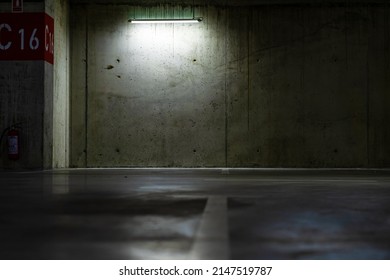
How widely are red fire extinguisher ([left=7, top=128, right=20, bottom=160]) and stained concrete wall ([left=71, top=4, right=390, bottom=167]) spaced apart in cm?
214

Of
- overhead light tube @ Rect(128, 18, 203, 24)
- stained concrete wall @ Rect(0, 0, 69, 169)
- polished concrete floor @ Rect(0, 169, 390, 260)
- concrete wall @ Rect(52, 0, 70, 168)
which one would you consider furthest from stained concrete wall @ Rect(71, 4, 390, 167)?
polished concrete floor @ Rect(0, 169, 390, 260)

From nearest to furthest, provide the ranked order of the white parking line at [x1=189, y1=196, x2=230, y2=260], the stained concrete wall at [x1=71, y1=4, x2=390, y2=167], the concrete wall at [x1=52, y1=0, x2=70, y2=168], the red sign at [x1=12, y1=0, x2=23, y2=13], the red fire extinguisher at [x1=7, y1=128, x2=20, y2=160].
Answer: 1. the white parking line at [x1=189, y1=196, x2=230, y2=260]
2. the red sign at [x1=12, y1=0, x2=23, y2=13]
3. the red fire extinguisher at [x1=7, y1=128, x2=20, y2=160]
4. the concrete wall at [x1=52, y1=0, x2=70, y2=168]
5. the stained concrete wall at [x1=71, y1=4, x2=390, y2=167]

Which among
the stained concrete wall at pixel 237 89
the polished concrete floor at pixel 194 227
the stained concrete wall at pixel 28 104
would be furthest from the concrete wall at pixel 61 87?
the polished concrete floor at pixel 194 227

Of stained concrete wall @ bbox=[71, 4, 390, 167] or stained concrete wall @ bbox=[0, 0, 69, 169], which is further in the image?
stained concrete wall @ bbox=[71, 4, 390, 167]

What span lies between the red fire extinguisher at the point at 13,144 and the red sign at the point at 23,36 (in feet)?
4.40

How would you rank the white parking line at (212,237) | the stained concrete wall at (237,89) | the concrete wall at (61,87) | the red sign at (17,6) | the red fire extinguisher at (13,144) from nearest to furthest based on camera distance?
the white parking line at (212,237), the red sign at (17,6), the red fire extinguisher at (13,144), the concrete wall at (61,87), the stained concrete wall at (237,89)

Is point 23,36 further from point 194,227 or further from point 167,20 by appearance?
point 194,227

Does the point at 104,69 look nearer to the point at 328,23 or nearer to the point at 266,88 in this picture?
the point at 266,88

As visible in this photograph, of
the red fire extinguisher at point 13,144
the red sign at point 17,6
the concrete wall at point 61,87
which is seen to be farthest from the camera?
the concrete wall at point 61,87

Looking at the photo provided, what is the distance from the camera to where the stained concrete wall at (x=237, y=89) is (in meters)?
11.4

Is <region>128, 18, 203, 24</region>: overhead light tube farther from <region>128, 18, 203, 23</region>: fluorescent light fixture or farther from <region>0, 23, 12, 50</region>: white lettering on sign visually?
<region>0, 23, 12, 50</region>: white lettering on sign

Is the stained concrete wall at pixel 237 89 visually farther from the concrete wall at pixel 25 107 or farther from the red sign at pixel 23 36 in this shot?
the red sign at pixel 23 36

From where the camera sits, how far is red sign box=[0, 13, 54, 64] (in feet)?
30.6
